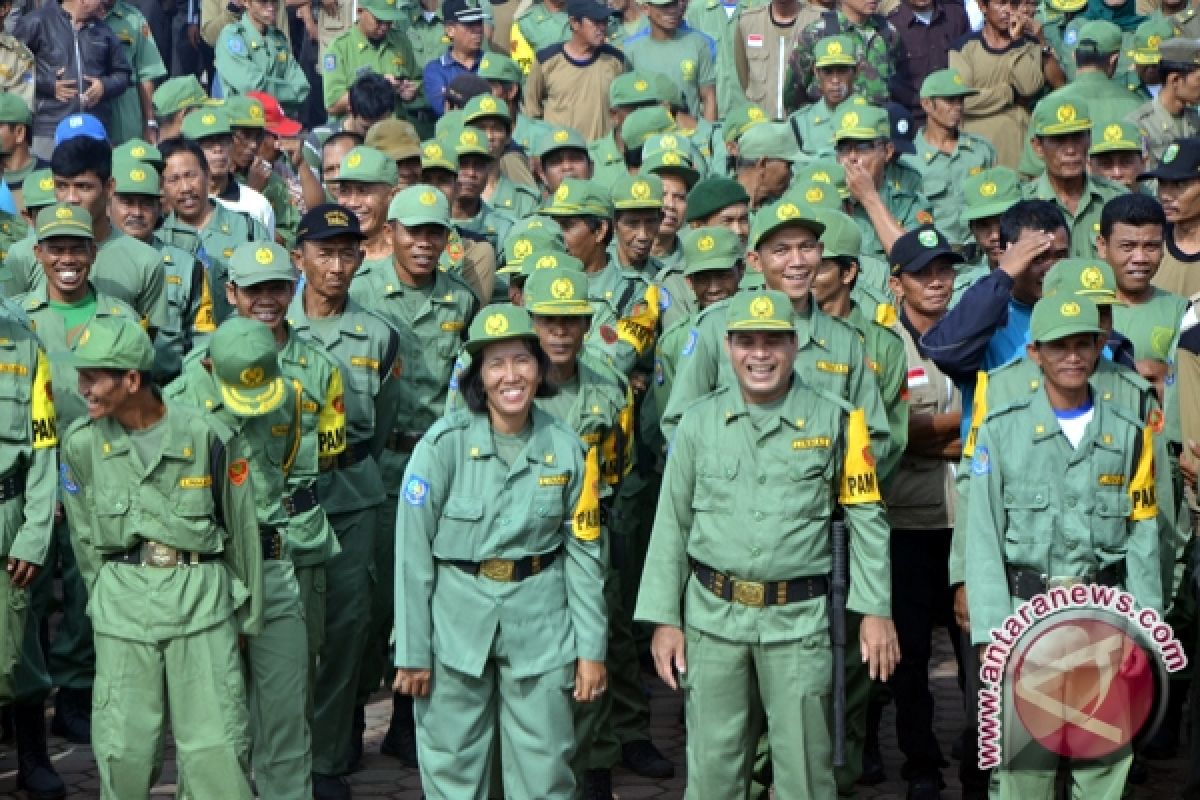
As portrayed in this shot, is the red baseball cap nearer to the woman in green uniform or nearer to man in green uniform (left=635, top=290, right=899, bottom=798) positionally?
the woman in green uniform

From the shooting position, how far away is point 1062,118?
12.6 meters

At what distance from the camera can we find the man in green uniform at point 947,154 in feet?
47.9

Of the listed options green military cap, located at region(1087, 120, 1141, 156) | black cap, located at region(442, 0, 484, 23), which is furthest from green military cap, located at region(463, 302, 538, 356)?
black cap, located at region(442, 0, 484, 23)

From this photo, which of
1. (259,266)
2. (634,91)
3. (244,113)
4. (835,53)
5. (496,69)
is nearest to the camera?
(259,266)

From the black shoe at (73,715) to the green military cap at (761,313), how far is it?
4.29 meters

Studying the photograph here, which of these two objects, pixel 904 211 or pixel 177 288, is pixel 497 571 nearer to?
pixel 177 288

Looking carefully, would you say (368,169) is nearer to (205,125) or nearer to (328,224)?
(205,125)

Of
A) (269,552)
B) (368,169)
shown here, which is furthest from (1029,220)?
(368,169)

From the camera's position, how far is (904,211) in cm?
1421

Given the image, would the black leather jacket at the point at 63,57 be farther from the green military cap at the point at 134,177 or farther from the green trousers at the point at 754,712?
the green trousers at the point at 754,712

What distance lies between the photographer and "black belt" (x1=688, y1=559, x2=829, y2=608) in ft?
28.2

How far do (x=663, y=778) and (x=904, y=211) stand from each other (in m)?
4.96

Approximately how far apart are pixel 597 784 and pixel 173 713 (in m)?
2.21

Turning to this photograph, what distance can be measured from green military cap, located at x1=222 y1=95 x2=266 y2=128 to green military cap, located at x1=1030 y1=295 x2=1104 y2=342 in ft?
21.7
